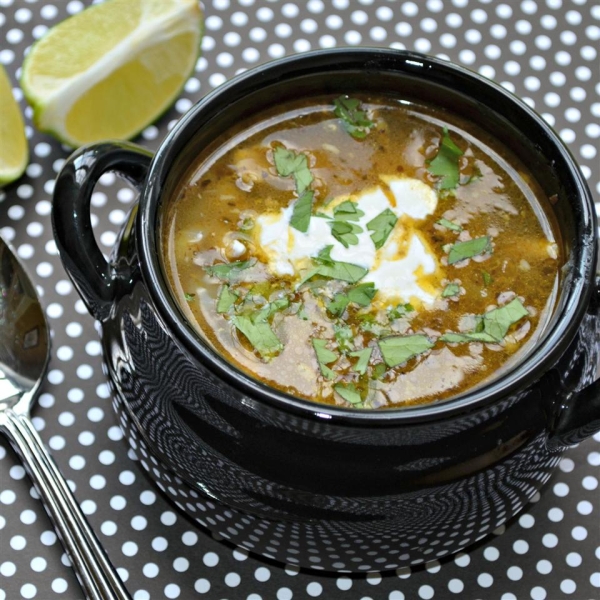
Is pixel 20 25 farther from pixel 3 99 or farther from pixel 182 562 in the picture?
pixel 182 562

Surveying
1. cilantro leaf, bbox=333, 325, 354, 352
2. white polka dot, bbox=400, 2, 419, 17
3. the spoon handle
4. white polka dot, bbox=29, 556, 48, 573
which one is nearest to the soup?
cilantro leaf, bbox=333, 325, 354, 352

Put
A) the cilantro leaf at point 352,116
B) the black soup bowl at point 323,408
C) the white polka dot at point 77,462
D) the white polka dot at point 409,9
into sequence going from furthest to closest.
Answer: the white polka dot at point 409,9 < the white polka dot at point 77,462 < the cilantro leaf at point 352,116 < the black soup bowl at point 323,408

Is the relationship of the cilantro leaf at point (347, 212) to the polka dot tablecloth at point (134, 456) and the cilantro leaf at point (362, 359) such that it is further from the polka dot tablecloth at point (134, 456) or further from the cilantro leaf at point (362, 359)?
the polka dot tablecloth at point (134, 456)

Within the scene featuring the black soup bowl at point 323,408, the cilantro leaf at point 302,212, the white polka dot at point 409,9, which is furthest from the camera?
the white polka dot at point 409,9

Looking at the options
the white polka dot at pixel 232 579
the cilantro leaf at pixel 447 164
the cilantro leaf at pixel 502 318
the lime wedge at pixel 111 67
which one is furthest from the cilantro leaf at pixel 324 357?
the lime wedge at pixel 111 67

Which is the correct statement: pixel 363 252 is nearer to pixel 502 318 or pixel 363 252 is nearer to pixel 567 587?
pixel 502 318
